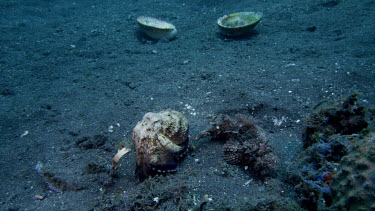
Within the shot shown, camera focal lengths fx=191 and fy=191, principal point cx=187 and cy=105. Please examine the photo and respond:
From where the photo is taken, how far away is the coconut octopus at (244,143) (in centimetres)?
258

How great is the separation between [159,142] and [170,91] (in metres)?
2.05

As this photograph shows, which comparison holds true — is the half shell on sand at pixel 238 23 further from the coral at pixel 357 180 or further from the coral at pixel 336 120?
the coral at pixel 357 180

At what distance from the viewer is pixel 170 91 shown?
449 cm

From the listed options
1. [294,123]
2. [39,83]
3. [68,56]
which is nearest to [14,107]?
[39,83]

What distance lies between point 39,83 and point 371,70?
809 centimetres

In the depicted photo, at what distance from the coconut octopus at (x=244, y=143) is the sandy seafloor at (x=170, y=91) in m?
0.15

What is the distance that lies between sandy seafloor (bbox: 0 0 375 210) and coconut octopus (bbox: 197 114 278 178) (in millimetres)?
150

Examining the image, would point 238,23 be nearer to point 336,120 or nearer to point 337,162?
point 336,120

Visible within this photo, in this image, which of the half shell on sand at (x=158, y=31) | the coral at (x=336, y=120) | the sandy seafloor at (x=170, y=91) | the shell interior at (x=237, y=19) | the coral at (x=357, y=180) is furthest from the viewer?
the shell interior at (x=237, y=19)

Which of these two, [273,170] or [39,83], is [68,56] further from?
[273,170]

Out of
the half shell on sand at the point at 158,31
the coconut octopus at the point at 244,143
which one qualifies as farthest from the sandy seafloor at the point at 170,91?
the half shell on sand at the point at 158,31

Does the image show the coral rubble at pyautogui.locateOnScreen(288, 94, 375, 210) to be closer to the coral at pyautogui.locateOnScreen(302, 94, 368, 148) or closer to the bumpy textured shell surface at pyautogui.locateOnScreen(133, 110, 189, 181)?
the coral at pyautogui.locateOnScreen(302, 94, 368, 148)

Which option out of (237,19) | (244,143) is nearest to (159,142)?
(244,143)

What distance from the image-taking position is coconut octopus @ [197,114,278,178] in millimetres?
2582
